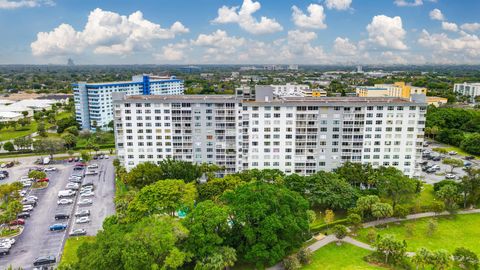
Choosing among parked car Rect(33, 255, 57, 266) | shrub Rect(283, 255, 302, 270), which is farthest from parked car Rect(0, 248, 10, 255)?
shrub Rect(283, 255, 302, 270)

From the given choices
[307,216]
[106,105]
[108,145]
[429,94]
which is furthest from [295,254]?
[429,94]

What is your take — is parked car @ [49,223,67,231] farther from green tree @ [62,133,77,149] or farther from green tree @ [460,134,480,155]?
green tree @ [460,134,480,155]

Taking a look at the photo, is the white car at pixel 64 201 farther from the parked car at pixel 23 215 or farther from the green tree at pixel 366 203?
the green tree at pixel 366 203

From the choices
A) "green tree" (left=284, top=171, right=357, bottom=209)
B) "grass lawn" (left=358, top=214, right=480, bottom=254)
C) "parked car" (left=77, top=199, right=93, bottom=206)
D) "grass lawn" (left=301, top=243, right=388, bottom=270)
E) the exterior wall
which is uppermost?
the exterior wall

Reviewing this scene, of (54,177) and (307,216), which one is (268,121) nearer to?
(307,216)

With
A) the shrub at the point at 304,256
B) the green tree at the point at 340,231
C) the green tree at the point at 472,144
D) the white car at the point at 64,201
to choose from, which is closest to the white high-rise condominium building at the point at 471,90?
the green tree at the point at 472,144
